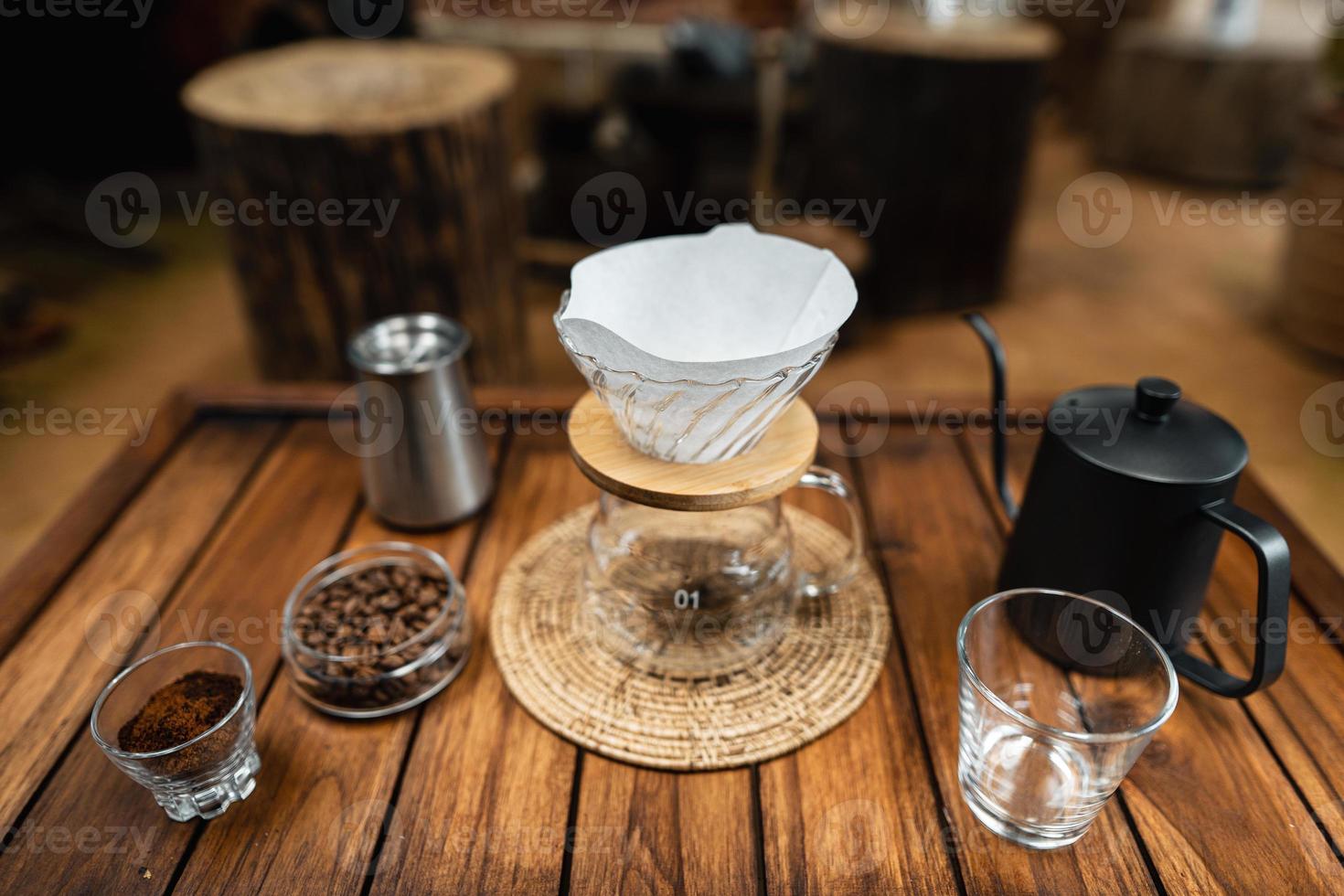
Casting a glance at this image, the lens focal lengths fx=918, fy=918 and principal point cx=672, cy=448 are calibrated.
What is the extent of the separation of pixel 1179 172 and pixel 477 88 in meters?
3.10

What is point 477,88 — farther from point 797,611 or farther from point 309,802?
point 309,802

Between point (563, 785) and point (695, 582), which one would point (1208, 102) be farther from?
point (563, 785)

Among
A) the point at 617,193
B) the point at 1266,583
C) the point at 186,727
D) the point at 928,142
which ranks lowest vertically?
the point at 617,193

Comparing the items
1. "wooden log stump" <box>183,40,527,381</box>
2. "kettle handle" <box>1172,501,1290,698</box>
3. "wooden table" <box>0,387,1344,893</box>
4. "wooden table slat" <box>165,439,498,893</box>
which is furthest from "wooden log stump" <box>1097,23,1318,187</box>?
"wooden table slat" <box>165,439,498,893</box>

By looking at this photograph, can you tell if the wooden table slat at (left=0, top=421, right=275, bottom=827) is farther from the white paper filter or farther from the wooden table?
the white paper filter

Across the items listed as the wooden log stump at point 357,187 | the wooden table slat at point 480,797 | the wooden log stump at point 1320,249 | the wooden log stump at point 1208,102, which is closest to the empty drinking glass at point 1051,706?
the wooden table slat at point 480,797

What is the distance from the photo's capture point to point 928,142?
2.37 meters

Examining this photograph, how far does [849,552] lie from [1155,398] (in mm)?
276

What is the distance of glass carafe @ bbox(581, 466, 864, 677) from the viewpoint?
0.80 m

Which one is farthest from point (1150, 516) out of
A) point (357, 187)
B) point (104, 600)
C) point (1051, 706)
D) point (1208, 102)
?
point (1208, 102)

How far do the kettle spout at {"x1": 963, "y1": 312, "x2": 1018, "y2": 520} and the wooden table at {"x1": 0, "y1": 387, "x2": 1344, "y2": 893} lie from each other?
A: 66 mm

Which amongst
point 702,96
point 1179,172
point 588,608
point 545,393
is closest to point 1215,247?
point 1179,172

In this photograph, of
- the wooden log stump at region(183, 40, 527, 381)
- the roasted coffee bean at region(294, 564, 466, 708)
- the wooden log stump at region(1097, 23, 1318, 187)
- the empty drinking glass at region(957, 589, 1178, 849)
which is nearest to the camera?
the empty drinking glass at region(957, 589, 1178, 849)

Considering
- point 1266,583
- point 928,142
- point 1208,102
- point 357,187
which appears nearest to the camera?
point 1266,583
